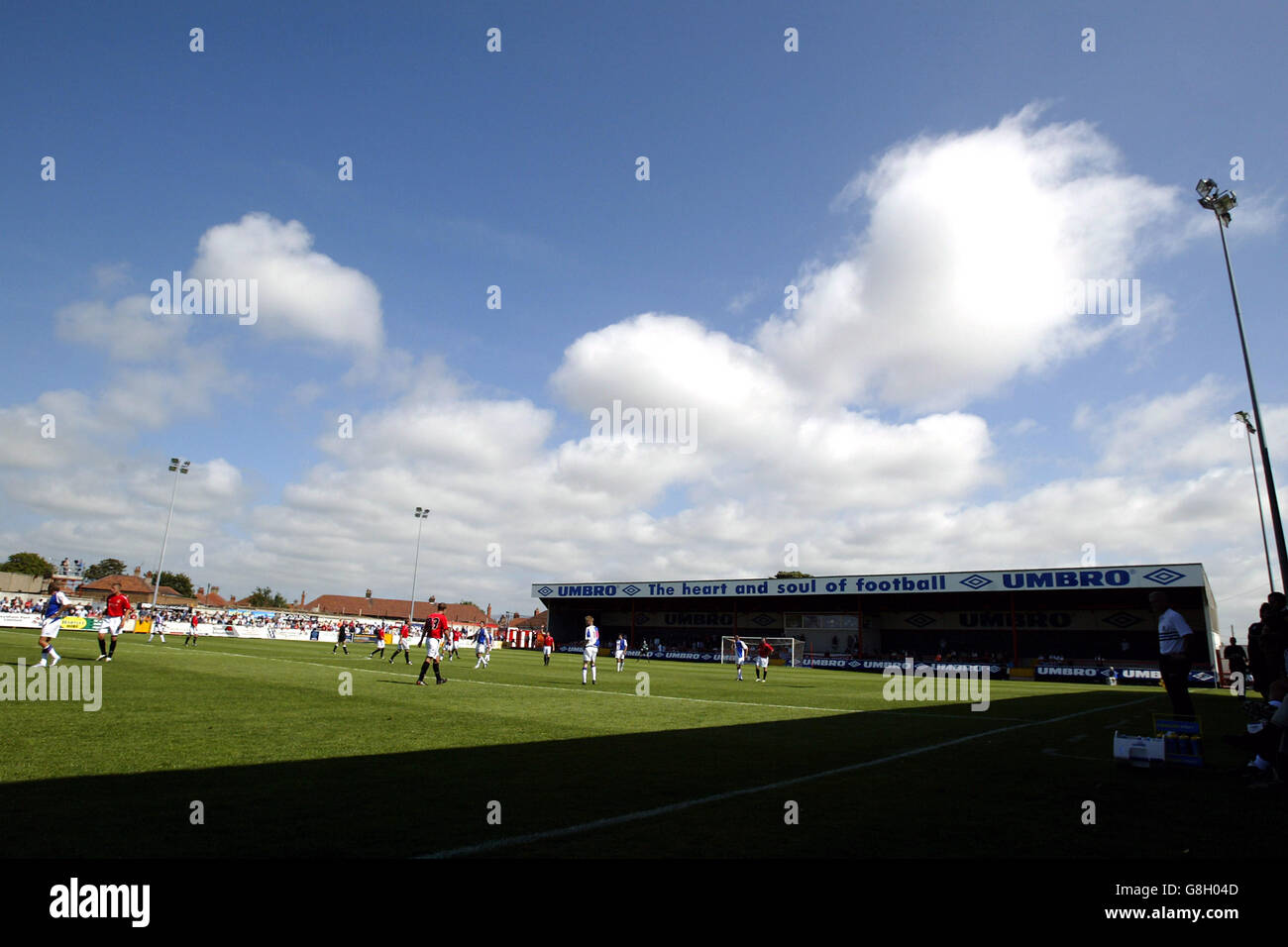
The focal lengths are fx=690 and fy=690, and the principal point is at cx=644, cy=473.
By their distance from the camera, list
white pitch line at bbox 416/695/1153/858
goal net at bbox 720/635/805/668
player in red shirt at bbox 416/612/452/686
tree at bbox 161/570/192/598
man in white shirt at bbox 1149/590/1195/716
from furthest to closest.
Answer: tree at bbox 161/570/192/598, goal net at bbox 720/635/805/668, player in red shirt at bbox 416/612/452/686, man in white shirt at bbox 1149/590/1195/716, white pitch line at bbox 416/695/1153/858

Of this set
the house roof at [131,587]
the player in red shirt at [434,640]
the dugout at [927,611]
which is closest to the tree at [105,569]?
the house roof at [131,587]

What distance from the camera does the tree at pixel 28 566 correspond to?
414 feet

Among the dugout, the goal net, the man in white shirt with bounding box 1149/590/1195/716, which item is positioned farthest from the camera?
the goal net

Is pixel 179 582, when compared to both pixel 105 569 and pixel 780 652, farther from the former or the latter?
pixel 780 652

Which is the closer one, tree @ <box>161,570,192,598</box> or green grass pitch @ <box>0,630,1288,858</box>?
green grass pitch @ <box>0,630,1288,858</box>

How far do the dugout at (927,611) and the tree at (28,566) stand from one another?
378ft

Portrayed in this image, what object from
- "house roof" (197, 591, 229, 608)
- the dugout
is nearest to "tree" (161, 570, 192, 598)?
"house roof" (197, 591, 229, 608)

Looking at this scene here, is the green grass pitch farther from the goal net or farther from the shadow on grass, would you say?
the goal net

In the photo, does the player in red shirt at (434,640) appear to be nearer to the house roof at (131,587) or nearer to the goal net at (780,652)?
the goal net at (780,652)

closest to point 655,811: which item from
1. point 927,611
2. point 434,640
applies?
point 434,640

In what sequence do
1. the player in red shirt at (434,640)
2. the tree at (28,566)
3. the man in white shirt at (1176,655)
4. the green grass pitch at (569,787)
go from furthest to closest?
1. the tree at (28,566)
2. the player in red shirt at (434,640)
3. the man in white shirt at (1176,655)
4. the green grass pitch at (569,787)

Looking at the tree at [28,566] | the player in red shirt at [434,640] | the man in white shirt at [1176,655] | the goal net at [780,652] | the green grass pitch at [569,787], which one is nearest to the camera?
the green grass pitch at [569,787]

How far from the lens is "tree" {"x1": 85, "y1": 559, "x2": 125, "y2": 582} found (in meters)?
155

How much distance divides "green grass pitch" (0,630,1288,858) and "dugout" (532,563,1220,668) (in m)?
36.5
